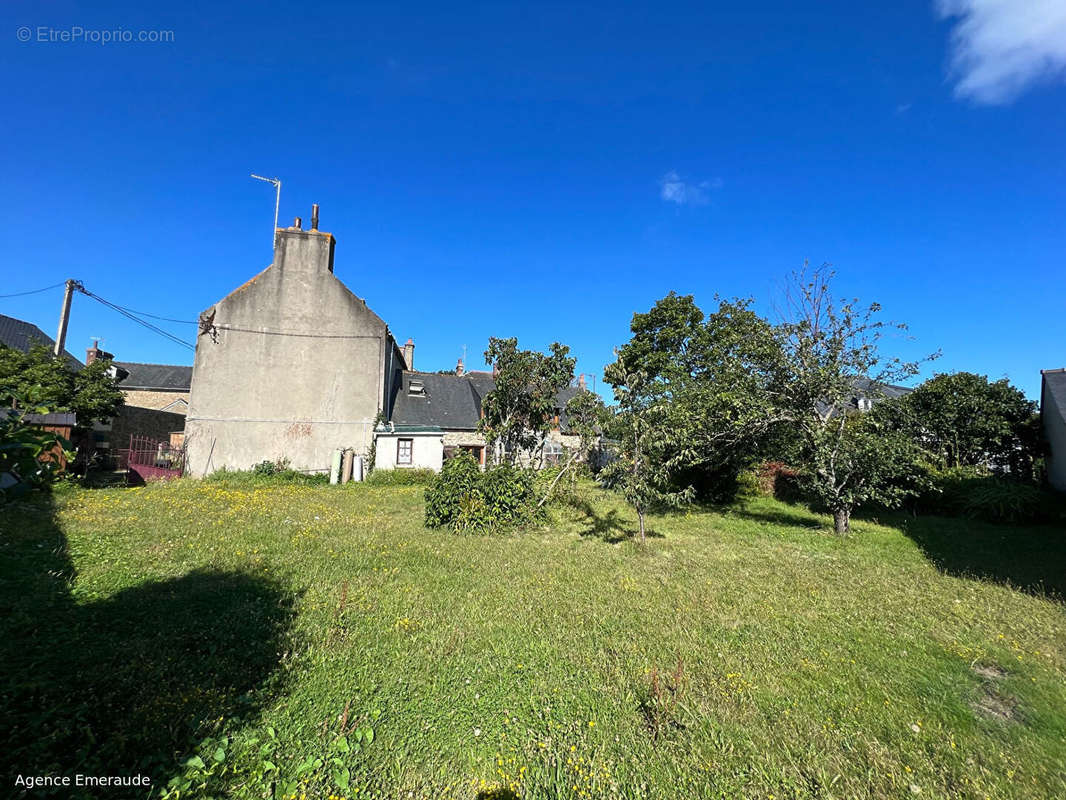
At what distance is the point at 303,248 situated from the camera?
1916cm

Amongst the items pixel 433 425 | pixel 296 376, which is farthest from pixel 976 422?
pixel 296 376

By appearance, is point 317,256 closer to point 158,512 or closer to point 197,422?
point 197,422

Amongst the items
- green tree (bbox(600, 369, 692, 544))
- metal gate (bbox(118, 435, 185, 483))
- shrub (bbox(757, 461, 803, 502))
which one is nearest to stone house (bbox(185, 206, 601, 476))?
metal gate (bbox(118, 435, 185, 483))

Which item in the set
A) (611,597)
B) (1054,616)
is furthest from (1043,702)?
(611,597)

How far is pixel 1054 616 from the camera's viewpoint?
5.62 m

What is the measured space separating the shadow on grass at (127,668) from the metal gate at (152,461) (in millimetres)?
12567

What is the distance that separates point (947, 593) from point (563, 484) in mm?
7369

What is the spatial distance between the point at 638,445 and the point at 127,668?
806 centimetres

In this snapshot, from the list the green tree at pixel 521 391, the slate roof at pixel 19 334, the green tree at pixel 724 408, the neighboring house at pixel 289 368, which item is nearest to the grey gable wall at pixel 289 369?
the neighboring house at pixel 289 368

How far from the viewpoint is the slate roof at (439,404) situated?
21.9 meters

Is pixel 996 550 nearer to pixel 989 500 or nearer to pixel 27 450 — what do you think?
pixel 989 500

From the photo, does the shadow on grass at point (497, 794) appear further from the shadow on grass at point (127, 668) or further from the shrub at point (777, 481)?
the shrub at point (777, 481)

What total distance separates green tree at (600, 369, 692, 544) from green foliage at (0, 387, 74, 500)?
8309 millimetres

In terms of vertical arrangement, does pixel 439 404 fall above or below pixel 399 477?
above
